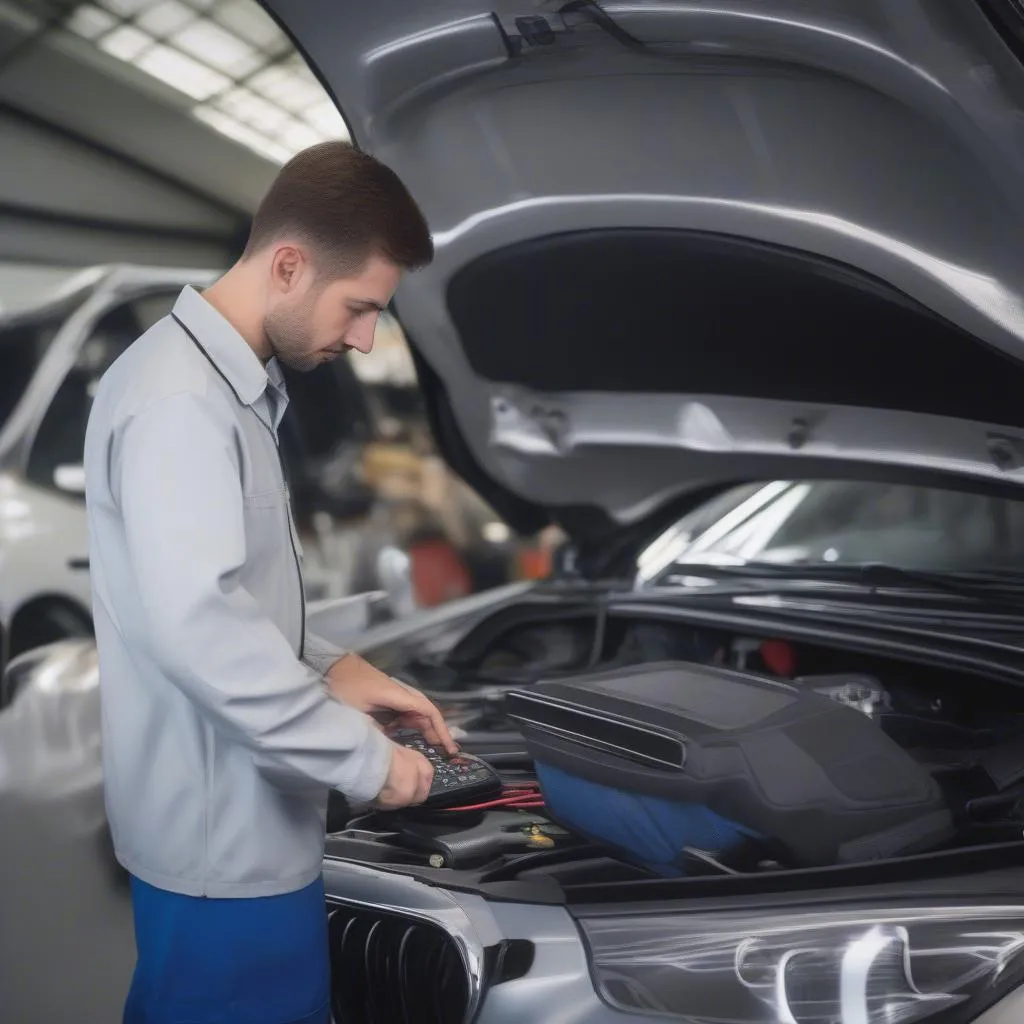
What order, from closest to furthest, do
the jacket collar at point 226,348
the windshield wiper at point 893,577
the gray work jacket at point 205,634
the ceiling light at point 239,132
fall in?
the gray work jacket at point 205,634 < the jacket collar at point 226,348 < the windshield wiper at point 893,577 < the ceiling light at point 239,132

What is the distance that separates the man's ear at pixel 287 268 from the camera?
1012mm

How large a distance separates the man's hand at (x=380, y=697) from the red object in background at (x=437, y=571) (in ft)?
6.20

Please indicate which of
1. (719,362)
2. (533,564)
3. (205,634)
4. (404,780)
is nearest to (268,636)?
(205,634)

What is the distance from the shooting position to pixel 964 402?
153 cm

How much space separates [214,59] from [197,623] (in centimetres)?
128

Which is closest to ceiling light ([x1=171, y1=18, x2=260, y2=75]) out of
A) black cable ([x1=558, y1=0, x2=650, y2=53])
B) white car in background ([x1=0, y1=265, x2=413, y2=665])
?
white car in background ([x1=0, y1=265, x2=413, y2=665])

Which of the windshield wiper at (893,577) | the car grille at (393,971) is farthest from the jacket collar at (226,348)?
the windshield wiper at (893,577)

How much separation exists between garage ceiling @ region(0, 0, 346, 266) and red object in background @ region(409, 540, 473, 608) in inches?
51.9

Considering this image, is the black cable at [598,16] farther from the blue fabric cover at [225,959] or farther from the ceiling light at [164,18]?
the blue fabric cover at [225,959]

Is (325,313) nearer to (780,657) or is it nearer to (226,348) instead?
(226,348)

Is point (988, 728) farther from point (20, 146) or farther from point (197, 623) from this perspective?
point (20, 146)

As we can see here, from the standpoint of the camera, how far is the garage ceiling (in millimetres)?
1771

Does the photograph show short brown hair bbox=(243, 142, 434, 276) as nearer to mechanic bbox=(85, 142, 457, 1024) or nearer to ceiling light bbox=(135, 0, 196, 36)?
mechanic bbox=(85, 142, 457, 1024)

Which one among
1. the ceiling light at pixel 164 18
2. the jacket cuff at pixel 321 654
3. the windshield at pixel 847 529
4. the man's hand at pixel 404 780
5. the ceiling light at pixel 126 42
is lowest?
the man's hand at pixel 404 780
